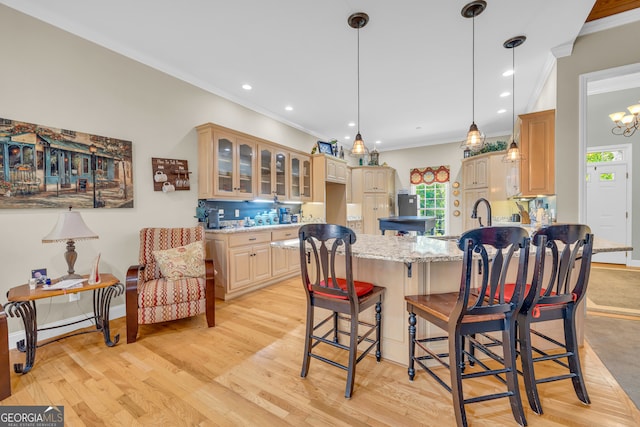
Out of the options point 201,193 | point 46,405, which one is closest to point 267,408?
point 46,405

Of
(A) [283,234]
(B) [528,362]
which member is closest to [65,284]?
(A) [283,234]

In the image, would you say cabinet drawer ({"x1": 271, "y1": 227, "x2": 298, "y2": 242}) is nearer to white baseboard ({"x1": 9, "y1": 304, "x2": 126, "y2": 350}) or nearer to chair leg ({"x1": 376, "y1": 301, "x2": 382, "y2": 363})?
white baseboard ({"x1": 9, "y1": 304, "x2": 126, "y2": 350})

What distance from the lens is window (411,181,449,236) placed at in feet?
22.3

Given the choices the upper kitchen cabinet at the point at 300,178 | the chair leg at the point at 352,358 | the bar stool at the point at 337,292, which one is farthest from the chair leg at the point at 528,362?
the upper kitchen cabinet at the point at 300,178

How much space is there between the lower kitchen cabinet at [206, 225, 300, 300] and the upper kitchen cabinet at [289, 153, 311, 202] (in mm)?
978

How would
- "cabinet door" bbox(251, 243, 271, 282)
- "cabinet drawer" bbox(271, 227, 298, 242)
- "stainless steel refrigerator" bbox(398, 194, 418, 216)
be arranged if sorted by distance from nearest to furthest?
"cabinet door" bbox(251, 243, 271, 282), "cabinet drawer" bbox(271, 227, 298, 242), "stainless steel refrigerator" bbox(398, 194, 418, 216)

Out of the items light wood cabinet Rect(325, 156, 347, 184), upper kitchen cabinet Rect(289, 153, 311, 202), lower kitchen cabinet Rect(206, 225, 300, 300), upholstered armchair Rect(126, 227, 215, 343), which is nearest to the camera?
upholstered armchair Rect(126, 227, 215, 343)

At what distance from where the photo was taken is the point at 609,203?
5.12 meters

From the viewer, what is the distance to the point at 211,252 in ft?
11.8

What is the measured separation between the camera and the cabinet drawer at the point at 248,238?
3.49 m

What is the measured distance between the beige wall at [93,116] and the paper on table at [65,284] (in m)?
0.51

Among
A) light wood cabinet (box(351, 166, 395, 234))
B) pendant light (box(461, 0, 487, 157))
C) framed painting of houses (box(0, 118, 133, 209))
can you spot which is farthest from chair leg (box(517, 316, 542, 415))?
light wood cabinet (box(351, 166, 395, 234))

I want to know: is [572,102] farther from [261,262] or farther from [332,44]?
[261,262]

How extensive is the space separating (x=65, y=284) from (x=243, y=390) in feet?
5.68
